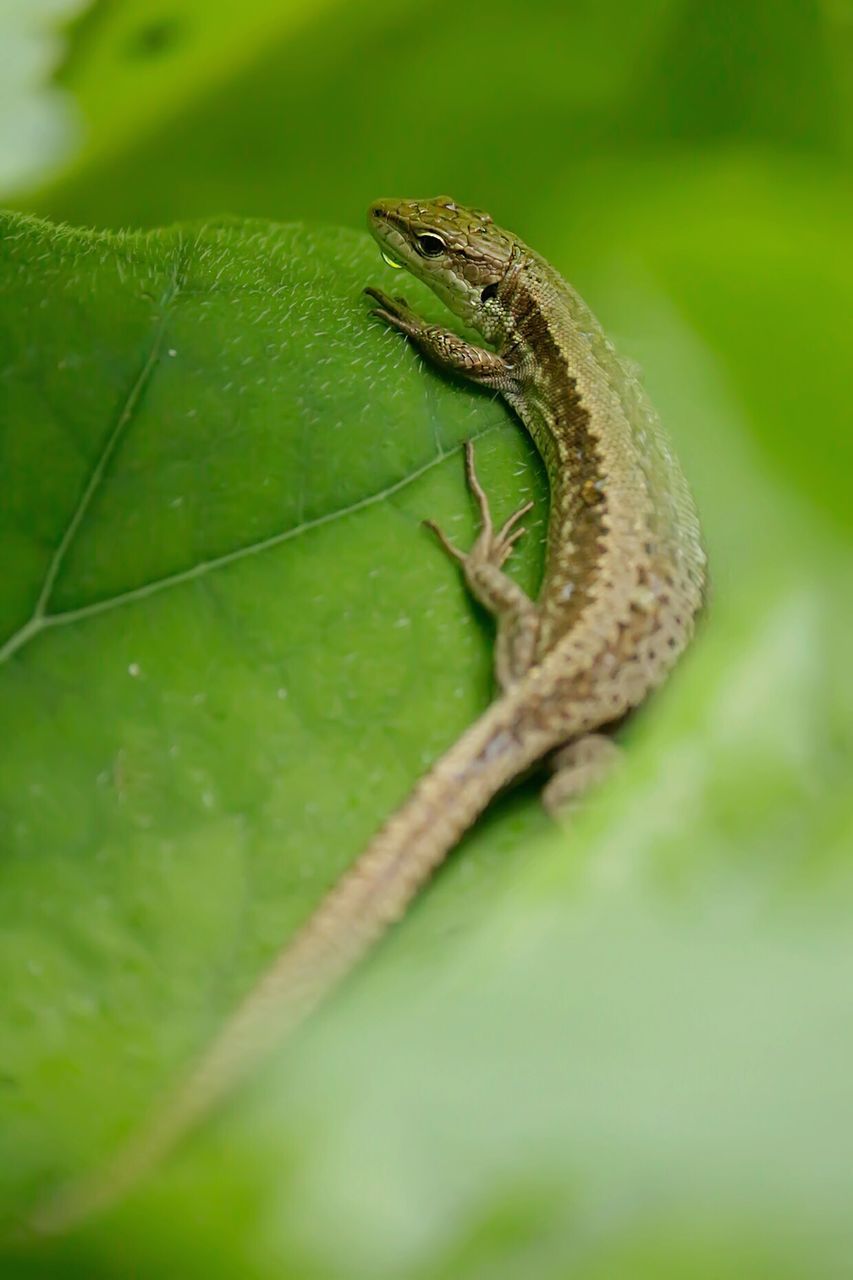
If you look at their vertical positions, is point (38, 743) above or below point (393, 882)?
below

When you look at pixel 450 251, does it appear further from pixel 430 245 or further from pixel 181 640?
pixel 181 640

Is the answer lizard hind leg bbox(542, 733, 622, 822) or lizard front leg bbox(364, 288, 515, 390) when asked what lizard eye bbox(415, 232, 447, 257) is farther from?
lizard hind leg bbox(542, 733, 622, 822)

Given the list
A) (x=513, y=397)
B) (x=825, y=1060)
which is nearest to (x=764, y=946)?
(x=825, y=1060)

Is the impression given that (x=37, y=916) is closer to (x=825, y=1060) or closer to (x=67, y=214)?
(x=825, y=1060)

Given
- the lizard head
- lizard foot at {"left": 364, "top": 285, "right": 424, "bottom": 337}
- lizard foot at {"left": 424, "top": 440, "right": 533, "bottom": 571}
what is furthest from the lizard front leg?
the lizard head

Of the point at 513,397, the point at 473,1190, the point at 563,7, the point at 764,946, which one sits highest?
the point at 563,7

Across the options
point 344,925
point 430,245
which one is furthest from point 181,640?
point 430,245

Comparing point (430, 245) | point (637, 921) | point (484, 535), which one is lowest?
point (484, 535)
